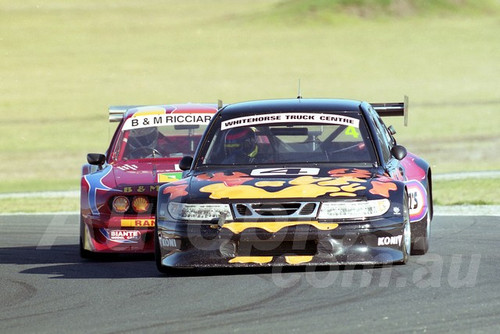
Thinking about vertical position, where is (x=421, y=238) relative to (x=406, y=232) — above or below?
below

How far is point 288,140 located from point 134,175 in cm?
170

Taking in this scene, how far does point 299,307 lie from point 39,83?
49.1 metres

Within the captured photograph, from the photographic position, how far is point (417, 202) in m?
10.1

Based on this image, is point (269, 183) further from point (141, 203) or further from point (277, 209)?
point (141, 203)

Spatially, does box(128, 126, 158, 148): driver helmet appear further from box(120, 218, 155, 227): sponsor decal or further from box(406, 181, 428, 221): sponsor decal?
box(406, 181, 428, 221): sponsor decal

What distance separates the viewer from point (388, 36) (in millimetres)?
79000

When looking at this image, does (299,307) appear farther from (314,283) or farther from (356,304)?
(314,283)

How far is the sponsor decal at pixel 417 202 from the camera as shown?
10.1 meters

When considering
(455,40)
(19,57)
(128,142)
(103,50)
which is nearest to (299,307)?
(128,142)

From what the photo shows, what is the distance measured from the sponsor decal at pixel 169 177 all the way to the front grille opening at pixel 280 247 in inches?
93.2

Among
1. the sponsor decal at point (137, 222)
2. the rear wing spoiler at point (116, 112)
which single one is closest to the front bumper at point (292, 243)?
the sponsor decal at point (137, 222)

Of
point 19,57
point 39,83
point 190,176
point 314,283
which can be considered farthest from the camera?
point 19,57

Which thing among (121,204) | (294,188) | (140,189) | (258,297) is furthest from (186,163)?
(258,297)

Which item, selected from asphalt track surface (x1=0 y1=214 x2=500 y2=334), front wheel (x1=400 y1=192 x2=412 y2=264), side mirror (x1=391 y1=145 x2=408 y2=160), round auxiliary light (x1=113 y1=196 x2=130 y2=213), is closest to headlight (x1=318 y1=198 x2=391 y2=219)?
front wheel (x1=400 y1=192 x2=412 y2=264)
